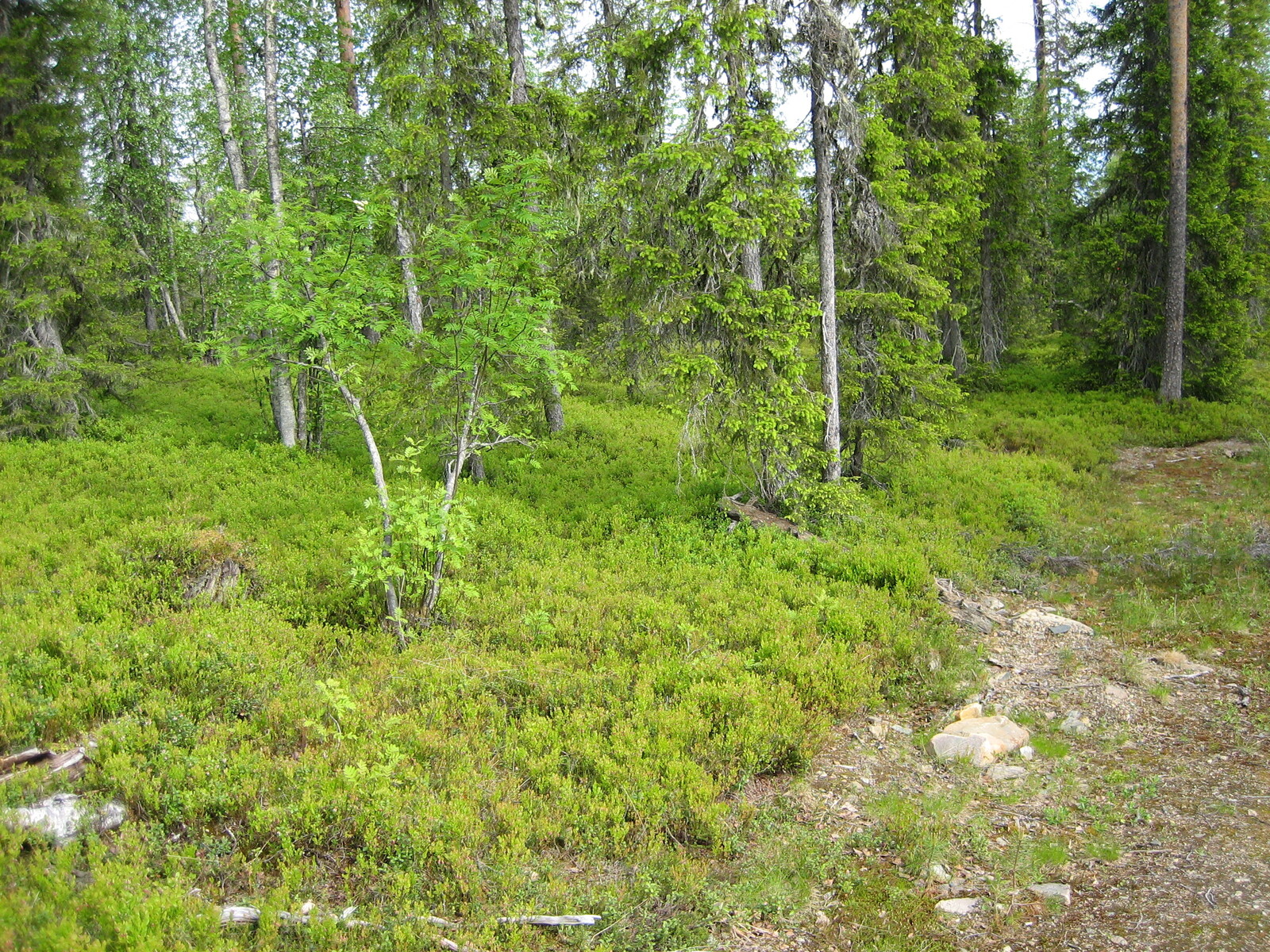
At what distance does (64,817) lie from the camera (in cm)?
487

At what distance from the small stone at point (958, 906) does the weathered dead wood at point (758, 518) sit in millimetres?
6678

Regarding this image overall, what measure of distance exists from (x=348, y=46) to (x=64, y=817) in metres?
18.9

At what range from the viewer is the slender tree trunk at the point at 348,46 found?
55.9 feet

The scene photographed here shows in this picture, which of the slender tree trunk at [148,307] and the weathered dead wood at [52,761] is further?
the slender tree trunk at [148,307]

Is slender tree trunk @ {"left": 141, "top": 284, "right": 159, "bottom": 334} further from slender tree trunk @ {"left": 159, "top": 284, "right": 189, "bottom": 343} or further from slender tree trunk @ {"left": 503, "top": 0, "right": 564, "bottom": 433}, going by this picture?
slender tree trunk @ {"left": 503, "top": 0, "right": 564, "bottom": 433}

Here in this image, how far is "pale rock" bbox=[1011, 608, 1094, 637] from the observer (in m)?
9.62

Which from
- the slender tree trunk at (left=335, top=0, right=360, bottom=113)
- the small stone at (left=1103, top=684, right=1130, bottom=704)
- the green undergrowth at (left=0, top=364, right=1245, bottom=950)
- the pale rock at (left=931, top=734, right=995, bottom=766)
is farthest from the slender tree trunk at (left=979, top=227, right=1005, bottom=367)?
the pale rock at (left=931, top=734, right=995, bottom=766)

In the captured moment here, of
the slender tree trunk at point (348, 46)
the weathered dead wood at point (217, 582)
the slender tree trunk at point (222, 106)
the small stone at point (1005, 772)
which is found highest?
the slender tree trunk at point (348, 46)

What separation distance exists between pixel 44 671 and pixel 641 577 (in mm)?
6556

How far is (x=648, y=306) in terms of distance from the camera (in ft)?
39.1

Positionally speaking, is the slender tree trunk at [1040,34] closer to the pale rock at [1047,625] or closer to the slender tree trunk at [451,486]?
the pale rock at [1047,625]

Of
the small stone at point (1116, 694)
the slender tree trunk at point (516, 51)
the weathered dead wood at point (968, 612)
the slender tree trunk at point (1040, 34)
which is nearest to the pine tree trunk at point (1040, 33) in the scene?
the slender tree trunk at point (1040, 34)

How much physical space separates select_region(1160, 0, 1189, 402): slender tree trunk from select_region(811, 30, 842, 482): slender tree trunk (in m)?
12.1

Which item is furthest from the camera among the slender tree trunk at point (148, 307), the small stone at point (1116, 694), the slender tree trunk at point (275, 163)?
the slender tree trunk at point (148, 307)
